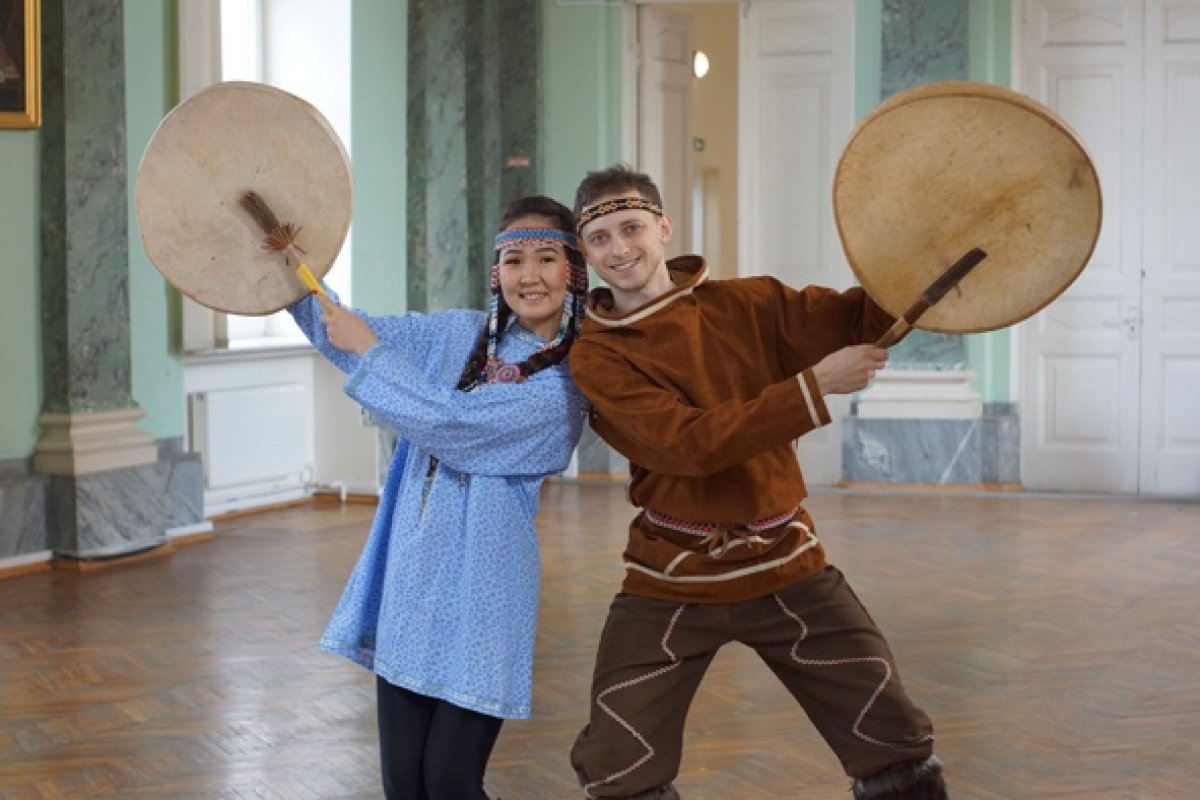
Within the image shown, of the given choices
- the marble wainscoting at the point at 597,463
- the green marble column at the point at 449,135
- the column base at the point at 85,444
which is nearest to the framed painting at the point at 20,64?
the column base at the point at 85,444

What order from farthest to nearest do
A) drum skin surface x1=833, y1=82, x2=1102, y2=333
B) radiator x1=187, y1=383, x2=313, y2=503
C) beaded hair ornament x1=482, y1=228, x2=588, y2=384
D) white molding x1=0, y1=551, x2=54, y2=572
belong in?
1. radiator x1=187, y1=383, x2=313, y2=503
2. white molding x1=0, y1=551, x2=54, y2=572
3. beaded hair ornament x1=482, y1=228, x2=588, y2=384
4. drum skin surface x1=833, y1=82, x2=1102, y2=333

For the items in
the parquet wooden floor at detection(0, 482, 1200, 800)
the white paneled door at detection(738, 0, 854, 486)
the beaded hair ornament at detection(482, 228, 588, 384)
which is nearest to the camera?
the beaded hair ornament at detection(482, 228, 588, 384)

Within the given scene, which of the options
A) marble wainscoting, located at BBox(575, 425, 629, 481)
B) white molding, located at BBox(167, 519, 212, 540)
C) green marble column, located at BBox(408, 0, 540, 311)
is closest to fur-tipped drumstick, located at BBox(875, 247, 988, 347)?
white molding, located at BBox(167, 519, 212, 540)

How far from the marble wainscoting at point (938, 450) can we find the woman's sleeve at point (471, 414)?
7.68 metres

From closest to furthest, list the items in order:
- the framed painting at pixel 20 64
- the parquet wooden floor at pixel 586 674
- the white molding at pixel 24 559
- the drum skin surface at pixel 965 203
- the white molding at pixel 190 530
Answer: the drum skin surface at pixel 965 203, the parquet wooden floor at pixel 586 674, the framed painting at pixel 20 64, the white molding at pixel 24 559, the white molding at pixel 190 530

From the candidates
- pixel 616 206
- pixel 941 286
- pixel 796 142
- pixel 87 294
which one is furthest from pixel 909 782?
pixel 796 142

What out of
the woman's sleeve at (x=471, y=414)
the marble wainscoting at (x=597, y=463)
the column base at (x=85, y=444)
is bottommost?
the marble wainscoting at (x=597, y=463)

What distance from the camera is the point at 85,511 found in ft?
25.9

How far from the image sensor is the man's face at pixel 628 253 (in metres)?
3.10

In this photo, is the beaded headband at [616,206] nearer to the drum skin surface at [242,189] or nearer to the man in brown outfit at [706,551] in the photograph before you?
the man in brown outfit at [706,551]

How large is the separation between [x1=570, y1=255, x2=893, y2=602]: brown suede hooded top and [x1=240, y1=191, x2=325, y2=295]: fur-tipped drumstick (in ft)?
1.87

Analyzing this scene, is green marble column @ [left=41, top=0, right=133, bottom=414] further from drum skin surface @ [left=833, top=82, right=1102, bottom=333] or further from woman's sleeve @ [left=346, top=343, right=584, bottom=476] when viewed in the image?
drum skin surface @ [left=833, top=82, right=1102, bottom=333]

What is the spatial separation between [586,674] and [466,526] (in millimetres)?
2837

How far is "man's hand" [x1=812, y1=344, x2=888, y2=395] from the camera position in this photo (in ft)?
9.25
